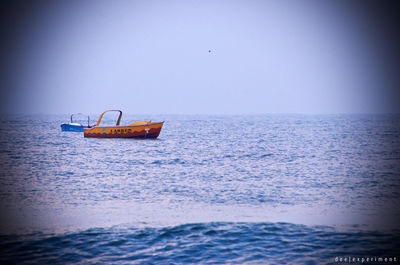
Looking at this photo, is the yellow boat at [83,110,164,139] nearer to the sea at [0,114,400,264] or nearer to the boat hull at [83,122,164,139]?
the boat hull at [83,122,164,139]

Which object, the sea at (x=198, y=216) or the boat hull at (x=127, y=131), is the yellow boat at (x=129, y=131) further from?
the sea at (x=198, y=216)

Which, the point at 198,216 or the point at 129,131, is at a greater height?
the point at 129,131

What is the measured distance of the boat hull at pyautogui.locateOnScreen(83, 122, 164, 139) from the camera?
4425 cm

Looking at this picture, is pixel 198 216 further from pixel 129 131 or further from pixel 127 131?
pixel 127 131

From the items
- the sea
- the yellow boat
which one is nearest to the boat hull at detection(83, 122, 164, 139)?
the yellow boat

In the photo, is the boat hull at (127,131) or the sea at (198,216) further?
the boat hull at (127,131)

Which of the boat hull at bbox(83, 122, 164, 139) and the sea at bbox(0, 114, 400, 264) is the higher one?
the boat hull at bbox(83, 122, 164, 139)

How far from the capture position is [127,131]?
145 ft

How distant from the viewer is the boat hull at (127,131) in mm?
44250

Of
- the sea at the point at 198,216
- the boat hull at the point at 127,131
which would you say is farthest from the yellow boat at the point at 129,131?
the sea at the point at 198,216

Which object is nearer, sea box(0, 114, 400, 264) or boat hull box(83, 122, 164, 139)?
sea box(0, 114, 400, 264)

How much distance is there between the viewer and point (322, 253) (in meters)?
8.84

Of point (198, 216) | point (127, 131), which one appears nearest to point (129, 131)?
point (127, 131)

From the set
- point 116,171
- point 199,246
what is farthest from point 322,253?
point 116,171
